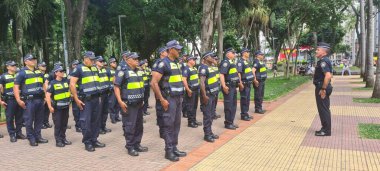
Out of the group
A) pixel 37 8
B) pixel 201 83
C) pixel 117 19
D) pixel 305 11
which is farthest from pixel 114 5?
pixel 201 83

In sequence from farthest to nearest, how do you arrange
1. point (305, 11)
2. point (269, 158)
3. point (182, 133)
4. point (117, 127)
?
1. point (305, 11)
2. point (117, 127)
3. point (182, 133)
4. point (269, 158)

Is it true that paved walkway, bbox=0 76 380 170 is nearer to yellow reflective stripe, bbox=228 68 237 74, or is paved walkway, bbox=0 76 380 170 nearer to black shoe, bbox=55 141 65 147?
black shoe, bbox=55 141 65 147

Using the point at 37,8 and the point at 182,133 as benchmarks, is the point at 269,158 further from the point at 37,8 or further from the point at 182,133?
the point at 37,8

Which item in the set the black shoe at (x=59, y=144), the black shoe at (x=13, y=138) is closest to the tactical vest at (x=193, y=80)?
the black shoe at (x=59, y=144)

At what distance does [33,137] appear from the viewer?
7.85m

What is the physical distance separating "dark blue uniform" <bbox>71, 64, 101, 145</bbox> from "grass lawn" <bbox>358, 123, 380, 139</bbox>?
17.9ft

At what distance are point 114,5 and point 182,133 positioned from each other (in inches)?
807

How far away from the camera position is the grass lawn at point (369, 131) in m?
7.84

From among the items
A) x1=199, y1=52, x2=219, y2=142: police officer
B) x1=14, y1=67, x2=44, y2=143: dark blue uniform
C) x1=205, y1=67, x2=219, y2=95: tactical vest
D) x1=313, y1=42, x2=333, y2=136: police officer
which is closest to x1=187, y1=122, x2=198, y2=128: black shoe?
x1=199, y1=52, x2=219, y2=142: police officer

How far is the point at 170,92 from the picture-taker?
20.7 ft

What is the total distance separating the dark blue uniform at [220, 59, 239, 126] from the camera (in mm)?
8727

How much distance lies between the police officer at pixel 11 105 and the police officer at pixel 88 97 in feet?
7.16

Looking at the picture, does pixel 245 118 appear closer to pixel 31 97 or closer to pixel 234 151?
pixel 234 151

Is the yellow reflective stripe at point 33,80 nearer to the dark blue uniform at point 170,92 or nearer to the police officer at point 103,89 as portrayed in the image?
the police officer at point 103,89
